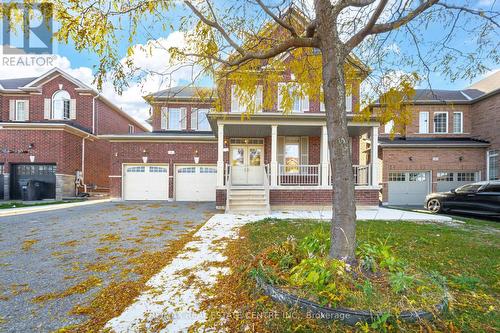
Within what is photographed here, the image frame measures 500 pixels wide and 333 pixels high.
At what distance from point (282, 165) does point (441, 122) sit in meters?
13.2

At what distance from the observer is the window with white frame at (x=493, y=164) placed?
46.0 feet

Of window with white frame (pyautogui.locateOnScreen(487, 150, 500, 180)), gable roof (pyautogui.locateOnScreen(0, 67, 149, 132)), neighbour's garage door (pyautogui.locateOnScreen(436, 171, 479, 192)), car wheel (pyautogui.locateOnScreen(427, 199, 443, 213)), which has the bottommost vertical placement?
car wheel (pyautogui.locateOnScreen(427, 199, 443, 213))

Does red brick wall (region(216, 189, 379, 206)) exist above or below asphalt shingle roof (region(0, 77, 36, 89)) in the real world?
below

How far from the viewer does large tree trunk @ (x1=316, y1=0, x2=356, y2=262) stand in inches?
112

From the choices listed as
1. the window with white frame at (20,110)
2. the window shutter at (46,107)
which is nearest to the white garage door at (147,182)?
the window shutter at (46,107)

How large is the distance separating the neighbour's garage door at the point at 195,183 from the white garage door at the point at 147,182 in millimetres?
795

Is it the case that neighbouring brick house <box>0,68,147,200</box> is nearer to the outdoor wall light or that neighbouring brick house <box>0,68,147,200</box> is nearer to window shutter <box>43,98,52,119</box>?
window shutter <box>43,98,52,119</box>

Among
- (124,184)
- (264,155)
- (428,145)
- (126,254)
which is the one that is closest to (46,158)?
(124,184)

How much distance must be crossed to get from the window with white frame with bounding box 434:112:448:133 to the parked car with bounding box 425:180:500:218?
8148 millimetres

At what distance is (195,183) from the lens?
46.8 feet

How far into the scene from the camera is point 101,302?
2715 mm

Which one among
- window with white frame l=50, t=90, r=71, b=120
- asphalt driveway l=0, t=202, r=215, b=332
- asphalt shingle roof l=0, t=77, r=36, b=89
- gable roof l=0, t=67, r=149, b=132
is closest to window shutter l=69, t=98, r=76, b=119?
window with white frame l=50, t=90, r=71, b=120

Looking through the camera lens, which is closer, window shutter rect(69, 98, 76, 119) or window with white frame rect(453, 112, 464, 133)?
window with white frame rect(453, 112, 464, 133)

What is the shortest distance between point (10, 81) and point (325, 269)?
26367mm
